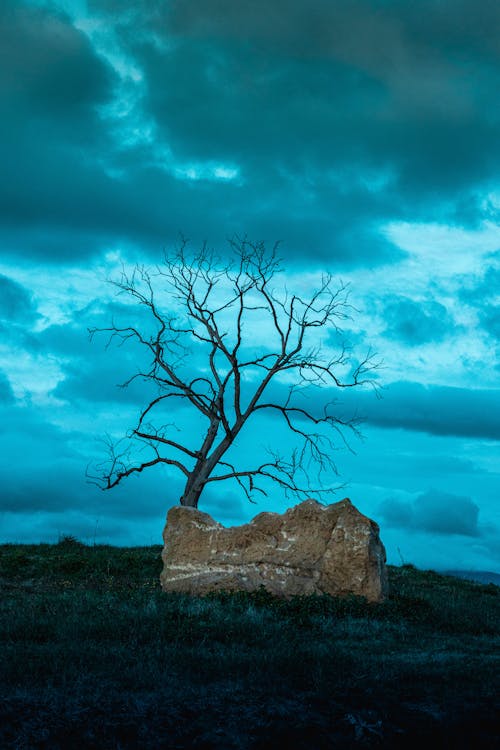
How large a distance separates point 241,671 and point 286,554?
26.4ft

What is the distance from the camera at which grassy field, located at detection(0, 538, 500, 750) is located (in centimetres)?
852

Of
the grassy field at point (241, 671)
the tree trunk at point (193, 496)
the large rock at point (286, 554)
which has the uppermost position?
the tree trunk at point (193, 496)

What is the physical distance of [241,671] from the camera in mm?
10859

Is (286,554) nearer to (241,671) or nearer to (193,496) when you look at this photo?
(241,671)

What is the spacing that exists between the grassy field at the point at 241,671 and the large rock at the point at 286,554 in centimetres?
92

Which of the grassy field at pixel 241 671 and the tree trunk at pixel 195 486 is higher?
the tree trunk at pixel 195 486

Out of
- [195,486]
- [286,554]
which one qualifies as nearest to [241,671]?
[286,554]

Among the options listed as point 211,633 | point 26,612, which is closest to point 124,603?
point 26,612

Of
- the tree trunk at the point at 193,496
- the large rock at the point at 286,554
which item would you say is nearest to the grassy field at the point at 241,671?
the large rock at the point at 286,554

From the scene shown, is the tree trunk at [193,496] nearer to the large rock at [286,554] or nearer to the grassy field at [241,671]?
the large rock at [286,554]

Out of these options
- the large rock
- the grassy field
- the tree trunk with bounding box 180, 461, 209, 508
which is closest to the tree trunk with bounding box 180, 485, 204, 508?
the tree trunk with bounding box 180, 461, 209, 508

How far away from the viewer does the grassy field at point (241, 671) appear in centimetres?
852

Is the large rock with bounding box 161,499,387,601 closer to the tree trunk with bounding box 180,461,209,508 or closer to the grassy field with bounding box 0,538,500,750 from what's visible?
the grassy field with bounding box 0,538,500,750

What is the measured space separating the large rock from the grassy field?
0.92 metres
